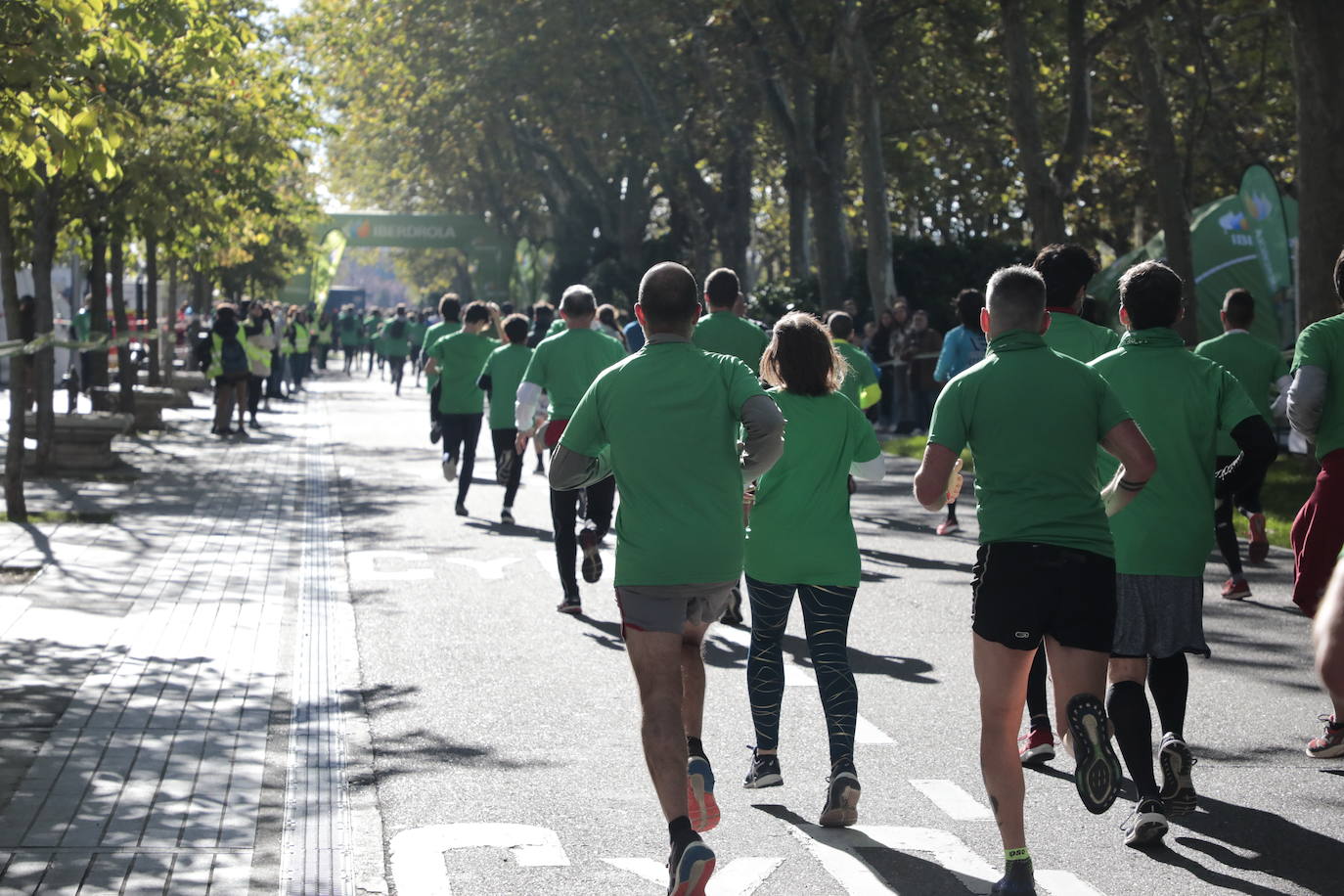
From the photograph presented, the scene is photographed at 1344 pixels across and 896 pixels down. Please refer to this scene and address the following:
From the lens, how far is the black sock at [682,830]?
512 cm

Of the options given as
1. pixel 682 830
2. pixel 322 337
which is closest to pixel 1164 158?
pixel 682 830

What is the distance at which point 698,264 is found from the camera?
4181cm

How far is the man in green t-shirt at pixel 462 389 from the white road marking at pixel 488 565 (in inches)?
108

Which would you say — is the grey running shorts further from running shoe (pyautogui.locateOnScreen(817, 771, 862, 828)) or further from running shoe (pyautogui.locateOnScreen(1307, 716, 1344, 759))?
running shoe (pyautogui.locateOnScreen(1307, 716, 1344, 759))

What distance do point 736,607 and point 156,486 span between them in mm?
9720

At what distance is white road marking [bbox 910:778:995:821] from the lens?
20.9 feet

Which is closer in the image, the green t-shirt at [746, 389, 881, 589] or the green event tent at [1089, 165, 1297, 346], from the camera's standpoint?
the green t-shirt at [746, 389, 881, 589]

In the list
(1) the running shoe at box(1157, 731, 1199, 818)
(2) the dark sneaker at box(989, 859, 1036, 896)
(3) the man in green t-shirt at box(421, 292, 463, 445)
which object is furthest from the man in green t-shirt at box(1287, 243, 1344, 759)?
(3) the man in green t-shirt at box(421, 292, 463, 445)

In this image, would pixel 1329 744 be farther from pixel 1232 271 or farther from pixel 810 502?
pixel 1232 271

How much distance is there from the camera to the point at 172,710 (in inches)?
310

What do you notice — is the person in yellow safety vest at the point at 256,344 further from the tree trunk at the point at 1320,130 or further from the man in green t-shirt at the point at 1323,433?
the man in green t-shirt at the point at 1323,433

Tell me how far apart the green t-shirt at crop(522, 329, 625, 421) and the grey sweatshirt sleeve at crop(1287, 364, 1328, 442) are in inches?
180

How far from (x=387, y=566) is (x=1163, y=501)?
25.9 ft

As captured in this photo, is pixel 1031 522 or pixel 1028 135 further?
pixel 1028 135
